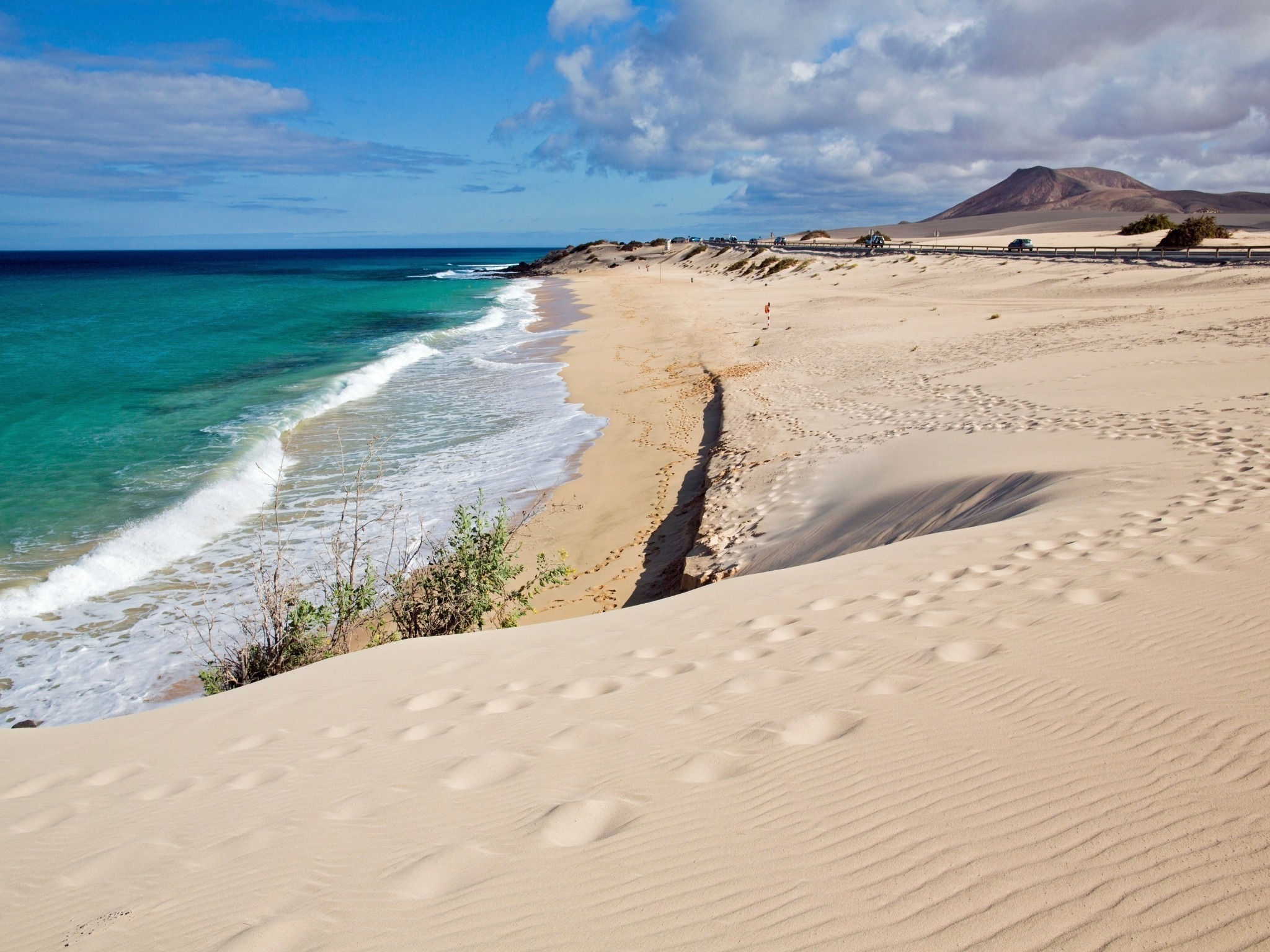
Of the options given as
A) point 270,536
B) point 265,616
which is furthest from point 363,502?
point 265,616

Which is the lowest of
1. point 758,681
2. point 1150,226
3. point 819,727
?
point 758,681

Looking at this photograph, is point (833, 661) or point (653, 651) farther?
point (653, 651)

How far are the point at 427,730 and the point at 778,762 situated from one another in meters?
2.00

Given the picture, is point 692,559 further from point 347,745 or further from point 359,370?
point 359,370

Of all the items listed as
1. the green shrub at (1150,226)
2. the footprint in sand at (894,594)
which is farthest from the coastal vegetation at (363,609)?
the green shrub at (1150,226)

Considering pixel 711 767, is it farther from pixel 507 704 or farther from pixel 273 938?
pixel 273 938

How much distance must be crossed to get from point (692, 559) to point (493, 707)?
4.28 m

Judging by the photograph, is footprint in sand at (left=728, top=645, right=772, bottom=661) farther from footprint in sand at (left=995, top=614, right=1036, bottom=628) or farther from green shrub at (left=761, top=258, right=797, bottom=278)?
green shrub at (left=761, top=258, right=797, bottom=278)

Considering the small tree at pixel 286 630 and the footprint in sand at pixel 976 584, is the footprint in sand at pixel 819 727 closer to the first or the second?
the footprint in sand at pixel 976 584

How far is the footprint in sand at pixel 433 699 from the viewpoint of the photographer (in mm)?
4434

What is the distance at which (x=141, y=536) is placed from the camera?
1089 cm

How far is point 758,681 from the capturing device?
13.4 ft

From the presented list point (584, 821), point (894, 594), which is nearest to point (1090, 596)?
point (894, 594)

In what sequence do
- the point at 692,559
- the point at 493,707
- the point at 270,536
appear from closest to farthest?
the point at 493,707, the point at 692,559, the point at 270,536
